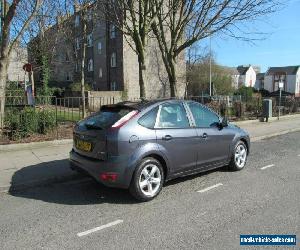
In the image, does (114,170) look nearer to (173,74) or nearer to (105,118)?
(105,118)

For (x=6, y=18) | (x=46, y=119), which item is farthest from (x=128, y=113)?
(x=6, y=18)

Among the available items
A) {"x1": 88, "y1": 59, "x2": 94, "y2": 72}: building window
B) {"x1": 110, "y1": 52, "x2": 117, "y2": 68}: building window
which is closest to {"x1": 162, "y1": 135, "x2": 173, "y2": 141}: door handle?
{"x1": 110, "y1": 52, "x2": 117, "y2": 68}: building window

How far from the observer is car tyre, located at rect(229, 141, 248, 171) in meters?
7.96

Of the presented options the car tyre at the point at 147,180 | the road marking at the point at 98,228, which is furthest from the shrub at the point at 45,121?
the road marking at the point at 98,228

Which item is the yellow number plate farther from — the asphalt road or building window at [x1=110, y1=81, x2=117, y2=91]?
building window at [x1=110, y1=81, x2=117, y2=91]

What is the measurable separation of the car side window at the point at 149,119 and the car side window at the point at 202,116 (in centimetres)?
98

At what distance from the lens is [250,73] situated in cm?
11019

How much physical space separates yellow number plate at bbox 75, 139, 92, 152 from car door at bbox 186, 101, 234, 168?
193 cm

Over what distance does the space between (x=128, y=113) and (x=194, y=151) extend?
1.44 meters

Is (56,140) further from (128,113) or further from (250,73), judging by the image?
(250,73)

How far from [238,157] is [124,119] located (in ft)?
10.3

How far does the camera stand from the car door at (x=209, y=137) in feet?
23.0

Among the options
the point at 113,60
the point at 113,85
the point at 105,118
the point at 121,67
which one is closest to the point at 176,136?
the point at 105,118

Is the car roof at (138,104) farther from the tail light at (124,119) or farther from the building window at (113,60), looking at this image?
the building window at (113,60)
